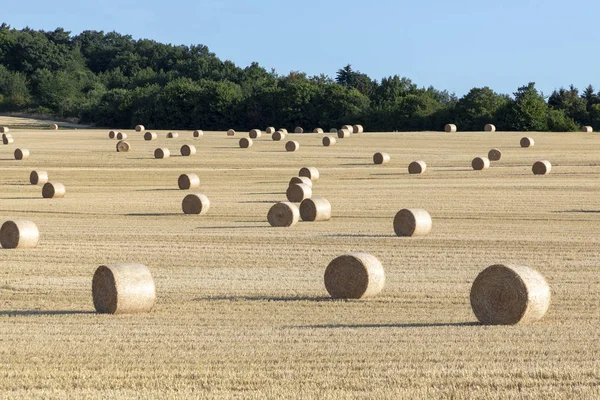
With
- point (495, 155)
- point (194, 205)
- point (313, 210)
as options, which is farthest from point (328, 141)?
point (313, 210)

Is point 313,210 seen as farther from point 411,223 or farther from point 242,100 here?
point 242,100

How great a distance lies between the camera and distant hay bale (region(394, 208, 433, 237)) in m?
22.5

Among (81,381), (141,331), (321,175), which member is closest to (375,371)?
(81,381)

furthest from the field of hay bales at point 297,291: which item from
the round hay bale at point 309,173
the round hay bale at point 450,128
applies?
the round hay bale at point 450,128

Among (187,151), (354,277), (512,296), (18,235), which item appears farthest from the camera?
(187,151)

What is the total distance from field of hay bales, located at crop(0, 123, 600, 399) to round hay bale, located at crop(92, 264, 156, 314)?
192 mm

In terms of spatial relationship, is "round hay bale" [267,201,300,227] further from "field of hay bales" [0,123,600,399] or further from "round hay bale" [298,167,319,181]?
"round hay bale" [298,167,319,181]

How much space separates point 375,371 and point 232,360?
151cm

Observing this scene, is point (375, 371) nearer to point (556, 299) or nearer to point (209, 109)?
point (556, 299)

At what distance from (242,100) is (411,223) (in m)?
58.8

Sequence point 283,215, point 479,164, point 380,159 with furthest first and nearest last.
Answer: point 380,159, point 479,164, point 283,215

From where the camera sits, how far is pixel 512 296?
1235 cm

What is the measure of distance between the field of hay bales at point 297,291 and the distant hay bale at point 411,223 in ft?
1.26

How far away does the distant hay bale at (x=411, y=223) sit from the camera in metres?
22.5
